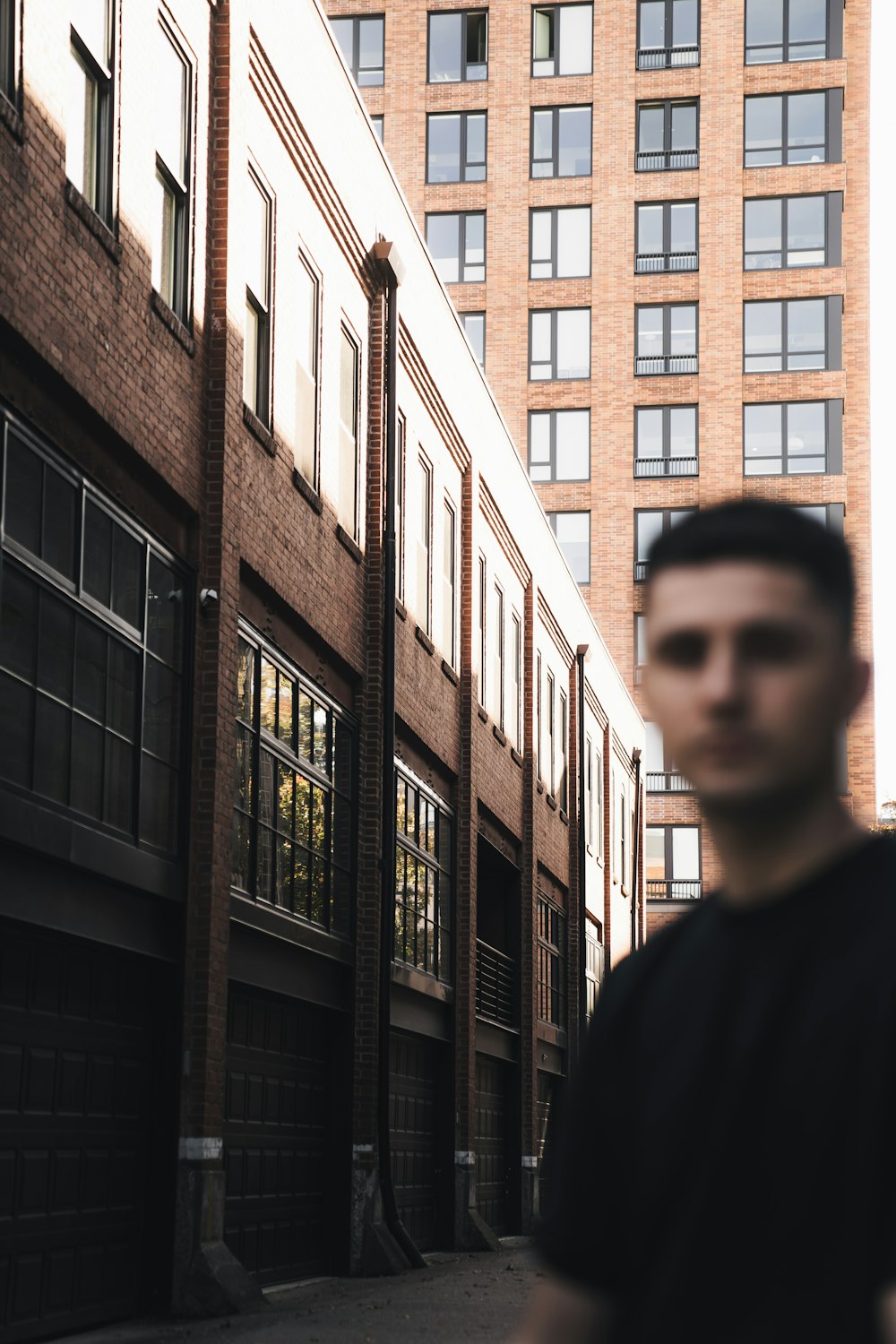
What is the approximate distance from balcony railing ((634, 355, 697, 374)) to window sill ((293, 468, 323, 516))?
35.3 meters

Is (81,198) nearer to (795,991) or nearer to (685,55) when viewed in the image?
(795,991)

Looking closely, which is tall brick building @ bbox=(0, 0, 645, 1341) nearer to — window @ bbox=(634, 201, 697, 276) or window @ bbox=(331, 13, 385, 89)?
window @ bbox=(634, 201, 697, 276)

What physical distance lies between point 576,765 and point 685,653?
34.4 m

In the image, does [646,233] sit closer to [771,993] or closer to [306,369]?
[306,369]

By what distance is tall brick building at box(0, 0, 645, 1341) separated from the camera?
1109cm

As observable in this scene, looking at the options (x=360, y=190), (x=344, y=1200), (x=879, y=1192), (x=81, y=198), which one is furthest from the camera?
(x=360, y=190)

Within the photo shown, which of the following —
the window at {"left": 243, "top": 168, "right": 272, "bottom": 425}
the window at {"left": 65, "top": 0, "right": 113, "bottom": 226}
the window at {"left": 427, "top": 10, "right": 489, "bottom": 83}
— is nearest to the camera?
the window at {"left": 65, "top": 0, "right": 113, "bottom": 226}

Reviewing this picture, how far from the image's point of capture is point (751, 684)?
1262mm

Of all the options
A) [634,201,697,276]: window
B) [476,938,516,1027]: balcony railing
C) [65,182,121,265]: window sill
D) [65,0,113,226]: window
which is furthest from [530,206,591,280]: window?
[65,182,121,265]: window sill

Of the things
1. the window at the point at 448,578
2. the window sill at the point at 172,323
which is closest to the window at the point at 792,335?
the window at the point at 448,578

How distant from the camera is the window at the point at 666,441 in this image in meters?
51.0

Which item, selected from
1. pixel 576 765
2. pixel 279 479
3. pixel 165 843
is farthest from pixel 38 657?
pixel 576 765

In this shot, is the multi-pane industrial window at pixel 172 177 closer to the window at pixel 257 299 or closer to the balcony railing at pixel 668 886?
the window at pixel 257 299

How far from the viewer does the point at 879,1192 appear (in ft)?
4.19
